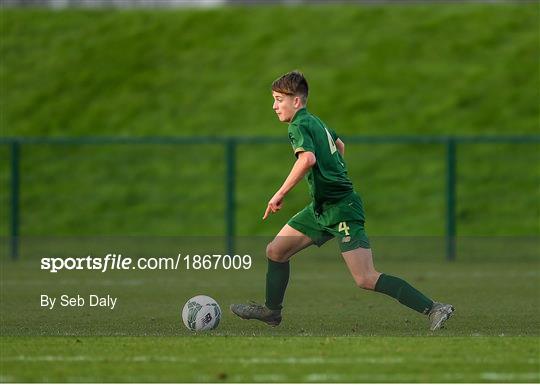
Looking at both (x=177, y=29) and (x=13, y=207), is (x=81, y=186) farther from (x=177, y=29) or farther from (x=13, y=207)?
(x=177, y=29)

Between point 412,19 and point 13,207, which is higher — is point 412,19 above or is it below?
above

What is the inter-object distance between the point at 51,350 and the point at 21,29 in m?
28.8

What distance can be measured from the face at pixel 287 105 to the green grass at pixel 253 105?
608 inches

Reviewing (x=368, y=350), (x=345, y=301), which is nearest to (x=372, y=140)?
(x=345, y=301)

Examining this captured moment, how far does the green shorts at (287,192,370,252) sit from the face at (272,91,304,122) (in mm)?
832

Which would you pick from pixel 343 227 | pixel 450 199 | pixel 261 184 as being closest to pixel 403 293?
pixel 343 227

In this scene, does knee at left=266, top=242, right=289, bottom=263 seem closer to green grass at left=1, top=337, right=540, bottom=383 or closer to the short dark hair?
green grass at left=1, top=337, right=540, bottom=383

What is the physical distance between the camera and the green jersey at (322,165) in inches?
432

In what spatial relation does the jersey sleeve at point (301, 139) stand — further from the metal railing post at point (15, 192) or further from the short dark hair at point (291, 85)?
the metal railing post at point (15, 192)

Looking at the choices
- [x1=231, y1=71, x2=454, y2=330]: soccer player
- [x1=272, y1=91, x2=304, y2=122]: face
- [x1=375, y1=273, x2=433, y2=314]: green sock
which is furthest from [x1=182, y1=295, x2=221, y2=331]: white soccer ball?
[x1=272, y1=91, x2=304, y2=122]: face

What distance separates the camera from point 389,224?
1075 inches

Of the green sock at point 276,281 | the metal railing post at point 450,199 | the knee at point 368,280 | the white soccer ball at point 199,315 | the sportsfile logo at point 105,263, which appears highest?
the metal railing post at point 450,199

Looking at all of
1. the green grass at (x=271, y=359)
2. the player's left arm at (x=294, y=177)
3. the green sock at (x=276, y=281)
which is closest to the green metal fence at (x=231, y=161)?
the green sock at (x=276, y=281)

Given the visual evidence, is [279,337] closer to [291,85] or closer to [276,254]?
[276,254]
